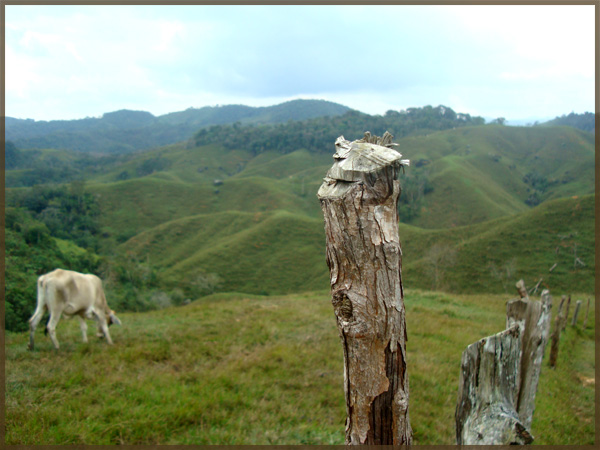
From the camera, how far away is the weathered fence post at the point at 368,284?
1646 millimetres

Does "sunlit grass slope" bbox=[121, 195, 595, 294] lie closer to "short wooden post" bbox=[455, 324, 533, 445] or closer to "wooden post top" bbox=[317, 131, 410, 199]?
"short wooden post" bbox=[455, 324, 533, 445]

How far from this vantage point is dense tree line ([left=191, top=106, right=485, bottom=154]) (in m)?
114

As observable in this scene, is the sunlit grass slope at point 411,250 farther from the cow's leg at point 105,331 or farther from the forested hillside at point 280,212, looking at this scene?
the cow's leg at point 105,331

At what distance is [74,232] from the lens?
60.7 metres

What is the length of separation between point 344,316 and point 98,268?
121 ft

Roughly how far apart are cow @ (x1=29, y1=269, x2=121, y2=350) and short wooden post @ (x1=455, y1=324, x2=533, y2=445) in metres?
7.91

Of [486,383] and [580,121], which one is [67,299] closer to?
[486,383]

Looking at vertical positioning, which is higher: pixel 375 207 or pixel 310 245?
pixel 375 207

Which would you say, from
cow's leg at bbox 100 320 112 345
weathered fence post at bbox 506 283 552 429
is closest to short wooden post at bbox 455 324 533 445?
weathered fence post at bbox 506 283 552 429

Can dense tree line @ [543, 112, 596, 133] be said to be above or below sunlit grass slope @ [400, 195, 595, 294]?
above

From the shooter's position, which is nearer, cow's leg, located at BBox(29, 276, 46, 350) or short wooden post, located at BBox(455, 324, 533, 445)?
short wooden post, located at BBox(455, 324, 533, 445)

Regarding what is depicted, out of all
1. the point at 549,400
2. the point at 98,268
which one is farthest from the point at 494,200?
the point at 549,400

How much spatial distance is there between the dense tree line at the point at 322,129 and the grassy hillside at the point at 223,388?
98398 millimetres

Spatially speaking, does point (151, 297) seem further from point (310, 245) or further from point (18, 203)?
point (18, 203)
